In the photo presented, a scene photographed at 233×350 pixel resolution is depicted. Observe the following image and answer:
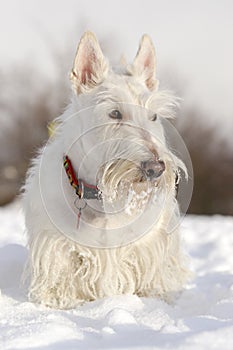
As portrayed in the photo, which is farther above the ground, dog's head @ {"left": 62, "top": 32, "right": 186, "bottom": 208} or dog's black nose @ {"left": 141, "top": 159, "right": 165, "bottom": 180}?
dog's head @ {"left": 62, "top": 32, "right": 186, "bottom": 208}

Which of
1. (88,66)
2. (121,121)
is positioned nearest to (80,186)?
(121,121)

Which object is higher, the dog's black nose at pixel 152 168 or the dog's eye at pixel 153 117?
the dog's eye at pixel 153 117

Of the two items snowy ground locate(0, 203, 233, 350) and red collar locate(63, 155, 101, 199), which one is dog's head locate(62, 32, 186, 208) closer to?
red collar locate(63, 155, 101, 199)

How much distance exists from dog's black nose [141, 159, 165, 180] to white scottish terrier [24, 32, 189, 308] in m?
0.06

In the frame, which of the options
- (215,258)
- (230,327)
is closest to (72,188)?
(230,327)

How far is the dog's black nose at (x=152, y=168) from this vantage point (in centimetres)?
277

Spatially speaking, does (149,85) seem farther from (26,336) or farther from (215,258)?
(215,258)

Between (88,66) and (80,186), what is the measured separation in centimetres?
73

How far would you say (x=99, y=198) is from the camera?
10.1ft

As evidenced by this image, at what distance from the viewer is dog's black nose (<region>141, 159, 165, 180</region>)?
277 centimetres

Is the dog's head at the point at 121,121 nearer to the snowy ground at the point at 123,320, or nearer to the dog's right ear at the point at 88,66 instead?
the dog's right ear at the point at 88,66

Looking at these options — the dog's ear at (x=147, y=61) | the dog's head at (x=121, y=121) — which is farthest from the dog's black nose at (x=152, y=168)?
the dog's ear at (x=147, y=61)

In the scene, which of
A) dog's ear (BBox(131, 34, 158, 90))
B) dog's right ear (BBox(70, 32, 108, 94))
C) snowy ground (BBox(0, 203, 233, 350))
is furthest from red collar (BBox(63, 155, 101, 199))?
dog's ear (BBox(131, 34, 158, 90))

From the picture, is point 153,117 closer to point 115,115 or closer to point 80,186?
point 115,115
